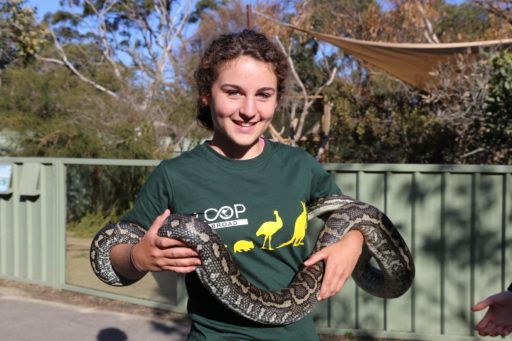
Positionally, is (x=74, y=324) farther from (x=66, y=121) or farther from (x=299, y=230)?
(x=66, y=121)

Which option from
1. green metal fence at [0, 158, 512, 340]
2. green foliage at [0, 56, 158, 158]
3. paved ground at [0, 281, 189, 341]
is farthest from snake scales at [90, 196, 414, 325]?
green foliage at [0, 56, 158, 158]

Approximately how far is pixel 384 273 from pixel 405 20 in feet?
48.5

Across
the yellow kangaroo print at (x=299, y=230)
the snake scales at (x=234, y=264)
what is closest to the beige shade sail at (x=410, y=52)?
the snake scales at (x=234, y=264)

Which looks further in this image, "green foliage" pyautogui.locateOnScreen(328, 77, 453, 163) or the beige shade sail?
"green foliage" pyautogui.locateOnScreen(328, 77, 453, 163)

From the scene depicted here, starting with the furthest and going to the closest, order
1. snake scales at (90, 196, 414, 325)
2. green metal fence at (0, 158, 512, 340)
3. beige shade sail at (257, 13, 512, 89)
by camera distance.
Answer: beige shade sail at (257, 13, 512, 89) < green metal fence at (0, 158, 512, 340) < snake scales at (90, 196, 414, 325)

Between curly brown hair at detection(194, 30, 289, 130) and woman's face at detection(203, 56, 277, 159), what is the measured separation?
3 cm

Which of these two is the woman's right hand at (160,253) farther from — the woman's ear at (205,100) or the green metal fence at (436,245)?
the green metal fence at (436,245)

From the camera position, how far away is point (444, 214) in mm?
5844

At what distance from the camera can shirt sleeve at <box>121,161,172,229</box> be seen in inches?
90.2

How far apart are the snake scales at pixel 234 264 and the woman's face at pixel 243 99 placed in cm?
40

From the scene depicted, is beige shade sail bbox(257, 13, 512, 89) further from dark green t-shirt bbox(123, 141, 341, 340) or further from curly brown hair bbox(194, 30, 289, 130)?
dark green t-shirt bbox(123, 141, 341, 340)

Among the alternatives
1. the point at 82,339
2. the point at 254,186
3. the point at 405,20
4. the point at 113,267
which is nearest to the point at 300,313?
the point at 254,186

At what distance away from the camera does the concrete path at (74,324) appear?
20.6 feet

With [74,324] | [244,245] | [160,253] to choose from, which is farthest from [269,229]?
[74,324]
